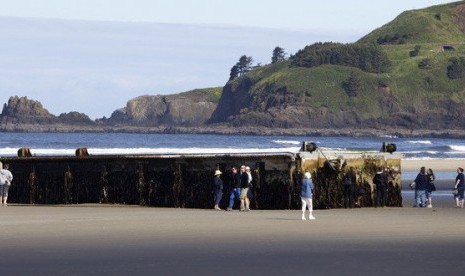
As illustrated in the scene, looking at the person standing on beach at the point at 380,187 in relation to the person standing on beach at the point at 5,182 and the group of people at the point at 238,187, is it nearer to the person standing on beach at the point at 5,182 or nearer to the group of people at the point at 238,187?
the group of people at the point at 238,187

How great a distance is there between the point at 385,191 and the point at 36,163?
12358 mm

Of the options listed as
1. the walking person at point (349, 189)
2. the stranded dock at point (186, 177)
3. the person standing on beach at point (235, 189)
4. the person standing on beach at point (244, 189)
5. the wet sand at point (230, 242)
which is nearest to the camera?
the wet sand at point (230, 242)

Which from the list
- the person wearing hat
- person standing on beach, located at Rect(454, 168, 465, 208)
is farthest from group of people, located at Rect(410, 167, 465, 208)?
the person wearing hat

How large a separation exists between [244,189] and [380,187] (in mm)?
5359

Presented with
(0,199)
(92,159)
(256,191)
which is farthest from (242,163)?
(0,199)

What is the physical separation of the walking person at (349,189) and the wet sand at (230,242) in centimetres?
262

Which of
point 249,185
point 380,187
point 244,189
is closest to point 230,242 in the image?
point 244,189

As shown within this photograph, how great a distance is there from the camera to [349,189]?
38.7 meters

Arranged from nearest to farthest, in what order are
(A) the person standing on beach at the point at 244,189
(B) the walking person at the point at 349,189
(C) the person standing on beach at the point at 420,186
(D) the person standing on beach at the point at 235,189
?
(A) the person standing on beach at the point at 244,189 → (D) the person standing on beach at the point at 235,189 → (C) the person standing on beach at the point at 420,186 → (B) the walking person at the point at 349,189

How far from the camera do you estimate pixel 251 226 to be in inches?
1166

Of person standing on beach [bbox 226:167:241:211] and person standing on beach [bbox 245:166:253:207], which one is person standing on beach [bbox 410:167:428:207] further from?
person standing on beach [bbox 226:167:241:211]

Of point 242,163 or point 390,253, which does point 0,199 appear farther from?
point 390,253

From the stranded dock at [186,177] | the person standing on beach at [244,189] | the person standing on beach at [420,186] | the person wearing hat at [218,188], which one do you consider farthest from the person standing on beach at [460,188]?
the person wearing hat at [218,188]

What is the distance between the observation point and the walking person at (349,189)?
38.6 meters
